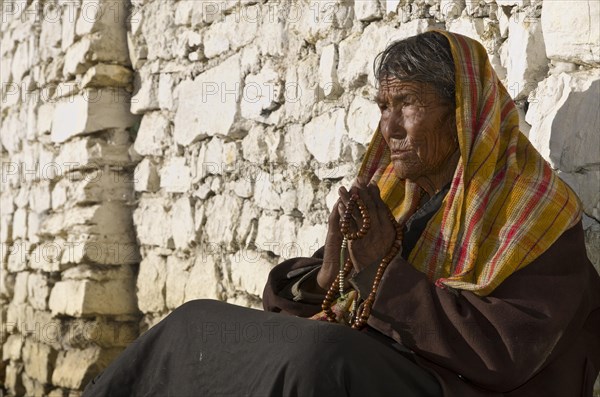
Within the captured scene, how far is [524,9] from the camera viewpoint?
3.05 m

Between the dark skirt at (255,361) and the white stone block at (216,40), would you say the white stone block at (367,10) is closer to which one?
the white stone block at (216,40)

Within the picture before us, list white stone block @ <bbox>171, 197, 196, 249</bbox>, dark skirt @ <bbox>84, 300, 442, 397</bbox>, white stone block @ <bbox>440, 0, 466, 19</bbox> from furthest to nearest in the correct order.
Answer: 1. white stone block @ <bbox>171, 197, 196, 249</bbox>
2. white stone block @ <bbox>440, 0, 466, 19</bbox>
3. dark skirt @ <bbox>84, 300, 442, 397</bbox>

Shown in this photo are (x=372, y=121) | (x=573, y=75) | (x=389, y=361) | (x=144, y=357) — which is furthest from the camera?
(x=372, y=121)

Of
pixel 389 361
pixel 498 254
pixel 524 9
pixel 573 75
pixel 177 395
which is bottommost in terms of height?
pixel 177 395

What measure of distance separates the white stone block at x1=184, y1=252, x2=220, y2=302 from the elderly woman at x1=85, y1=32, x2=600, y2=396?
76.6 inches

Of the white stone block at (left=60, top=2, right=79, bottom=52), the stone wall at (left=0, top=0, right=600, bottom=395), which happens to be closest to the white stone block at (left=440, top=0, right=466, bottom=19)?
the stone wall at (left=0, top=0, right=600, bottom=395)

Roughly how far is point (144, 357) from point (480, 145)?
1.13 metres

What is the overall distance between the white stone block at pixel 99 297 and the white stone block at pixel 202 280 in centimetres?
72

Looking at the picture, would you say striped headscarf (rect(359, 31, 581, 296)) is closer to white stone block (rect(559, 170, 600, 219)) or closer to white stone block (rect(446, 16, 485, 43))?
white stone block (rect(559, 170, 600, 219))

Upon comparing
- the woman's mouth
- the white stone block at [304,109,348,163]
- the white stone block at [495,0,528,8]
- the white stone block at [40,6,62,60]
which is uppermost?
the white stone block at [40,6,62,60]

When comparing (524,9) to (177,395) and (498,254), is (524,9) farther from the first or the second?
(177,395)

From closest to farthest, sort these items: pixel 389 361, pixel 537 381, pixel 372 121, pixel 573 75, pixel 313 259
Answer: pixel 389 361 → pixel 537 381 → pixel 573 75 → pixel 313 259 → pixel 372 121

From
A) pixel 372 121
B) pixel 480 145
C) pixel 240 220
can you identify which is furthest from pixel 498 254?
pixel 240 220

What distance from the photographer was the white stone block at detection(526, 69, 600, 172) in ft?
9.33
